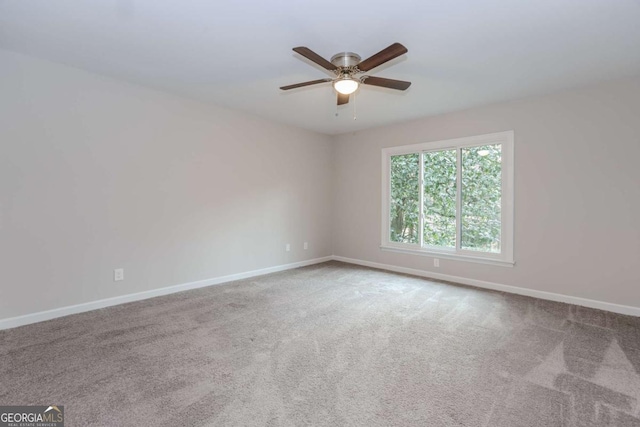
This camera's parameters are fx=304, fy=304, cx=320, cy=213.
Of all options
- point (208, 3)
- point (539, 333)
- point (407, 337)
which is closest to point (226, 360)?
point (407, 337)

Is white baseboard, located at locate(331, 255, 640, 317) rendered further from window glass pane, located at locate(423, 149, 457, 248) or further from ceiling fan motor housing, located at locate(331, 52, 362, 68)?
ceiling fan motor housing, located at locate(331, 52, 362, 68)

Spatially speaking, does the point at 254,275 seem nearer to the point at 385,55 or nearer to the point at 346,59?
the point at 346,59

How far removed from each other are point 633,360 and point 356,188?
13.4 ft

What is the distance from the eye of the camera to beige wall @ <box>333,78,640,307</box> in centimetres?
321

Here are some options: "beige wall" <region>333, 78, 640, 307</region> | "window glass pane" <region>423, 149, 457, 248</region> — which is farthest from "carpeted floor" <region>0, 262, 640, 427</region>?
"window glass pane" <region>423, 149, 457, 248</region>

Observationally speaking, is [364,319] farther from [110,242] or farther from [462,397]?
[110,242]

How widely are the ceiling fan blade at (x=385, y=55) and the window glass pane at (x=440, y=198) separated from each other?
2.67 metres

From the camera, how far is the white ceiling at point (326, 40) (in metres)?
2.10

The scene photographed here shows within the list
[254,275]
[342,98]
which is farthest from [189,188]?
[342,98]

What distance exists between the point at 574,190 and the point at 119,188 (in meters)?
5.15

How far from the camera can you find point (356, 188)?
18.5 feet

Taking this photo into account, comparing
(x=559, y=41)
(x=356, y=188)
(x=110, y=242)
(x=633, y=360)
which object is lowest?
(x=633, y=360)

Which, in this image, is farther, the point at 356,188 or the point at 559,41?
the point at 356,188

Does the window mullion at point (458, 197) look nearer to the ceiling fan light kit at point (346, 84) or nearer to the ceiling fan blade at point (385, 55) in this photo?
the ceiling fan light kit at point (346, 84)
